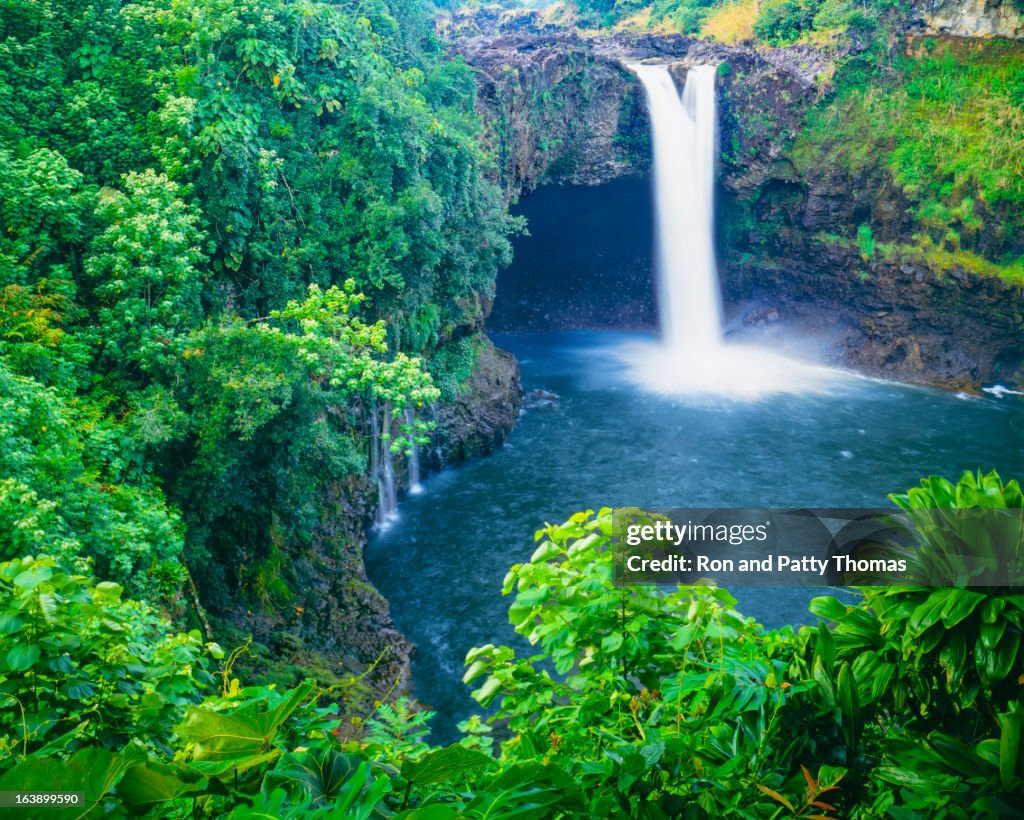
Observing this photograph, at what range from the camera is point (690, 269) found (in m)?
28.1

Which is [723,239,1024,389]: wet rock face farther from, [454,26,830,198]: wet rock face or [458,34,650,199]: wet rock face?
[458,34,650,199]: wet rock face

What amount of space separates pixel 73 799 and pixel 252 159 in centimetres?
1172

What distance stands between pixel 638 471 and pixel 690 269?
13585 millimetres

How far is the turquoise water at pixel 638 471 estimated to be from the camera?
12289mm

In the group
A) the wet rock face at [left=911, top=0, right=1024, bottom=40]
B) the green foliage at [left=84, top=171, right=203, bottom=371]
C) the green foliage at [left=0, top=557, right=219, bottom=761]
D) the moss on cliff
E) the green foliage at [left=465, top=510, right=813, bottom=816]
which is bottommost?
the green foliage at [left=465, top=510, right=813, bottom=816]

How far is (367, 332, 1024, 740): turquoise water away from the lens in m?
12.3

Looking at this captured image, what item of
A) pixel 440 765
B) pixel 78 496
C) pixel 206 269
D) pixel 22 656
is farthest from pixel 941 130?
pixel 22 656

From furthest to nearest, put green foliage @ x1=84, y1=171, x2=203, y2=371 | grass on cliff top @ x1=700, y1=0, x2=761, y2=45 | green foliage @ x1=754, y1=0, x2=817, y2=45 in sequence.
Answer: grass on cliff top @ x1=700, y1=0, x2=761, y2=45, green foliage @ x1=754, y1=0, x2=817, y2=45, green foliage @ x1=84, y1=171, x2=203, y2=371

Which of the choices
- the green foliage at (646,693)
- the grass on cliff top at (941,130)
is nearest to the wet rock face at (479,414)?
the grass on cliff top at (941,130)

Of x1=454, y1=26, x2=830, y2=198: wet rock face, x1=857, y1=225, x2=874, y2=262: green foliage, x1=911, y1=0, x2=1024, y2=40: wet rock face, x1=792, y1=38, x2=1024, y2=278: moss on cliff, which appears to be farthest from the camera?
x1=857, y1=225, x2=874, y2=262: green foliage

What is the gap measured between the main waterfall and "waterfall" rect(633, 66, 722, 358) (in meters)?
0.03

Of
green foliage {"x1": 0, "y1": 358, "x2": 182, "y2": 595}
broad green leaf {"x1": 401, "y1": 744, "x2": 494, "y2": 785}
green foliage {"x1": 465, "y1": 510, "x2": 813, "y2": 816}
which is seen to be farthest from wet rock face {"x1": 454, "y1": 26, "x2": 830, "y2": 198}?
broad green leaf {"x1": 401, "y1": 744, "x2": 494, "y2": 785}

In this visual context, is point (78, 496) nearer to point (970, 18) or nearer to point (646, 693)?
point (646, 693)

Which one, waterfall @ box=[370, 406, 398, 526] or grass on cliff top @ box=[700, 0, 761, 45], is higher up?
grass on cliff top @ box=[700, 0, 761, 45]
